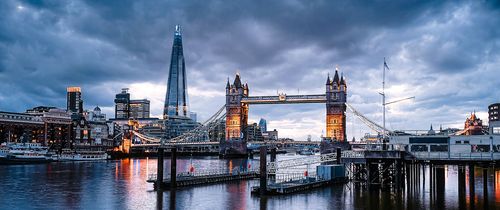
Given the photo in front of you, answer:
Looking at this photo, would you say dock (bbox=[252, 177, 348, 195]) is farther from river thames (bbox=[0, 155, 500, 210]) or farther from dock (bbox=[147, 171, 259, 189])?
dock (bbox=[147, 171, 259, 189])

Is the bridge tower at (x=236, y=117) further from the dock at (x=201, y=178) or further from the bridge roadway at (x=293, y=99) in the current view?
the dock at (x=201, y=178)

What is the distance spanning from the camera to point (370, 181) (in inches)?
2238

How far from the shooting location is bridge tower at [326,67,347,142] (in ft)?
570

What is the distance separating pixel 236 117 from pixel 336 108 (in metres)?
35.9

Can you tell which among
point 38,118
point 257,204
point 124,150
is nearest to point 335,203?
point 257,204

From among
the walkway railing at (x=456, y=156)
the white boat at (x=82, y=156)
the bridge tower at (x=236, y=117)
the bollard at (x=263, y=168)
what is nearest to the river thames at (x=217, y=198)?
the bollard at (x=263, y=168)

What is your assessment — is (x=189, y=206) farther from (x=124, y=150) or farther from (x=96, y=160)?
(x=124, y=150)

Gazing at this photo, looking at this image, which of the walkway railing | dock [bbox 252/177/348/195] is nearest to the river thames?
dock [bbox 252/177/348/195]

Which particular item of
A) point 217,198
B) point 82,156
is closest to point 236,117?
point 82,156

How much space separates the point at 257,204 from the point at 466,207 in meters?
18.4

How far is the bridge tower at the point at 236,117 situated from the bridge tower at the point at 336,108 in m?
30.3

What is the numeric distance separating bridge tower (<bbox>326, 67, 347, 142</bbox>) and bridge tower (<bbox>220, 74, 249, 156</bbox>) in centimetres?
3033

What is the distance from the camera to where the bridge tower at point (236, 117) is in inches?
7106

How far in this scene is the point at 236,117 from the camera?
615 ft
